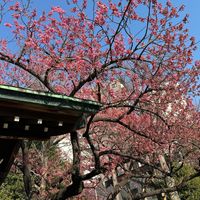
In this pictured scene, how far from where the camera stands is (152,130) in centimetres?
1370

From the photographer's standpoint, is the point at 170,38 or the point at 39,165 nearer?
the point at 170,38

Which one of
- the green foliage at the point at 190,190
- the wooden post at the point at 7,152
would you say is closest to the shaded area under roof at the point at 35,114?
the wooden post at the point at 7,152

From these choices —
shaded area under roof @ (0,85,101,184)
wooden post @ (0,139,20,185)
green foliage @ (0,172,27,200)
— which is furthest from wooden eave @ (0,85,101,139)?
green foliage @ (0,172,27,200)

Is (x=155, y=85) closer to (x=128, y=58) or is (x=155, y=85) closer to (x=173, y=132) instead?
(x=128, y=58)

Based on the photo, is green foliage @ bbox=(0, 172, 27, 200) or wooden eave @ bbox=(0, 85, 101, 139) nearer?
wooden eave @ bbox=(0, 85, 101, 139)

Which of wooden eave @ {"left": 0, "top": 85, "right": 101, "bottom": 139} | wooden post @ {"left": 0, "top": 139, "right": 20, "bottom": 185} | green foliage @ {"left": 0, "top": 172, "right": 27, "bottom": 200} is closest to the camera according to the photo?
wooden eave @ {"left": 0, "top": 85, "right": 101, "bottom": 139}

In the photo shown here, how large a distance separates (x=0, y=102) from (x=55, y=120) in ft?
3.53

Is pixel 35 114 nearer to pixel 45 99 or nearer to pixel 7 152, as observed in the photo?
pixel 45 99

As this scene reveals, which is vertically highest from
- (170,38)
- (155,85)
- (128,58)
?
(170,38)

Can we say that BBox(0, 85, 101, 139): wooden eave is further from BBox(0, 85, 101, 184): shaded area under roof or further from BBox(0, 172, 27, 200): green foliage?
BBox(0, 172, 27, 200): green foliage

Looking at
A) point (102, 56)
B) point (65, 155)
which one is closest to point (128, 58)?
point (102, 56)

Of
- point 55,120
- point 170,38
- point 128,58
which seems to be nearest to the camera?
point 55,120

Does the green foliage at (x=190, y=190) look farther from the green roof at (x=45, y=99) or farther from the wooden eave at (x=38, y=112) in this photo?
the green roof at (x=45, y=99)

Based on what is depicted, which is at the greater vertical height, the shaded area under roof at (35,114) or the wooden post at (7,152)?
the shaded area under roof at (35,114)
